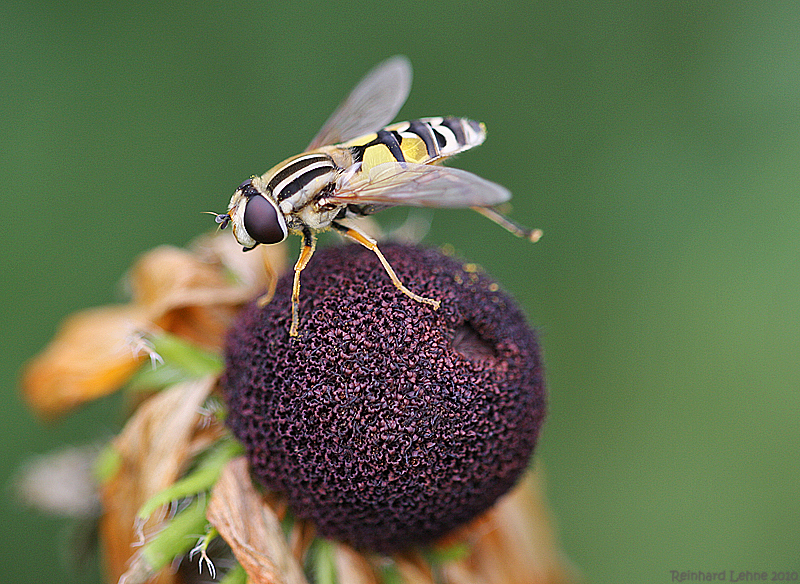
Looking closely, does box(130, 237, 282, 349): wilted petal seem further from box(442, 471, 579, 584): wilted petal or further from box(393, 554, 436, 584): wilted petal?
box(442, 471, 579, 584): wilted petal

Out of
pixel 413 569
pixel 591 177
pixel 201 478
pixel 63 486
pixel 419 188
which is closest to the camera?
pixel 419 188

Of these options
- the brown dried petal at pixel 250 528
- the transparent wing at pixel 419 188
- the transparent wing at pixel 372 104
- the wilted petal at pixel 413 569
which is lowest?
the wilted petal at pixel 413 569

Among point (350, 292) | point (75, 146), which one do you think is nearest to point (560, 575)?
point (350, 292)

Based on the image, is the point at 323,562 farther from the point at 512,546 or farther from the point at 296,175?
the point at 296,175

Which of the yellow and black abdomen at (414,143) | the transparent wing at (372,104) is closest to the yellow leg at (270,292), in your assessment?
the yellow and black abdomen at (414,143)

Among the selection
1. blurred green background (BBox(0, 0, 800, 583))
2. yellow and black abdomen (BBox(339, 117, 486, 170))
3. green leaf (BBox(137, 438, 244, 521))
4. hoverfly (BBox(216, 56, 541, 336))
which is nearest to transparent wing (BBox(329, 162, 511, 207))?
hoverfly (BBox(216, 56, 541, 336))

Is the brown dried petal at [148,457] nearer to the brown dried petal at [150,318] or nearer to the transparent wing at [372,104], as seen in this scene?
the brown dried petal at [150,318]

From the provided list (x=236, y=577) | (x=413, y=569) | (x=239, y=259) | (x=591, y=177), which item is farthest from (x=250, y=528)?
(x=591, y=177)
